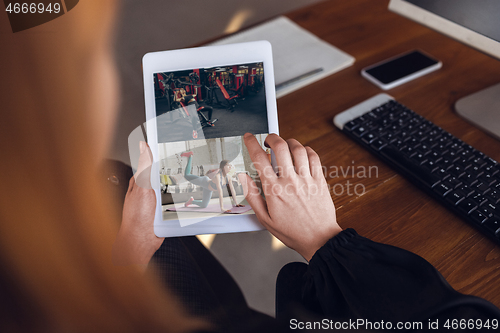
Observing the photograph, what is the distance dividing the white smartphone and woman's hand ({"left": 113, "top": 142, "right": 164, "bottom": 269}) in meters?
0.48

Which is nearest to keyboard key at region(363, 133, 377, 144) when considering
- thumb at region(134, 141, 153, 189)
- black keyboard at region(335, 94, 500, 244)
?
black keyboard at region(335, 94, 500, 244)

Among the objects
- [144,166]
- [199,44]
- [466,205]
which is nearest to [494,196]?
[466,205]

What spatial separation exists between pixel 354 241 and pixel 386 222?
81 mm

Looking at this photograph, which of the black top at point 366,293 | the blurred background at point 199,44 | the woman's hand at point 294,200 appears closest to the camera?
the black top at point 366,293

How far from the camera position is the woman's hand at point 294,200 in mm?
424

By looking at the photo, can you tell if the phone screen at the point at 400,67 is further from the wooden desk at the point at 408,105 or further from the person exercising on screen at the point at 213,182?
the person exercising on screen at the point at 213,182

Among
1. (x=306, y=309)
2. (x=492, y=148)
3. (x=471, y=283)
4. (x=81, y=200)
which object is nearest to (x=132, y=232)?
(x=81, y=200)

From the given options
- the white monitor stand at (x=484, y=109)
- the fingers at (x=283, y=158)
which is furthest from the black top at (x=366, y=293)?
the white monitor stand at (x=484, y=109)

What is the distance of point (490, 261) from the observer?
1.29 feet

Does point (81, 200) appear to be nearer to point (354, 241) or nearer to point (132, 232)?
point (132, 232)

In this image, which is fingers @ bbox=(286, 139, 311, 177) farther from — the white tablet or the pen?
the pen

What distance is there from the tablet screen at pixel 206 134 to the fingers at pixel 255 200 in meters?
0.01

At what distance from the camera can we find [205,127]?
1.57 feet

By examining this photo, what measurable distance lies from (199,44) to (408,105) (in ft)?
1.55
